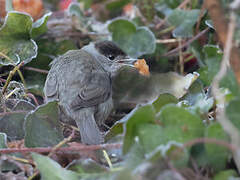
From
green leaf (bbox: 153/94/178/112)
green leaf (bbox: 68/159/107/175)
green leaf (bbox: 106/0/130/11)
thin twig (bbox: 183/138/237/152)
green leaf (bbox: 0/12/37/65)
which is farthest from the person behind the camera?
green leaf (bbox: 106/0/130/11)

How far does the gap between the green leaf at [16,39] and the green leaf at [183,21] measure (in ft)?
3.30

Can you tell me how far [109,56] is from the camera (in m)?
3.39

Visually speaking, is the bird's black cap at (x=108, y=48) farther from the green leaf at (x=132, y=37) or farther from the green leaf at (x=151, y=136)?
the green leaf at (x=151, y=136)

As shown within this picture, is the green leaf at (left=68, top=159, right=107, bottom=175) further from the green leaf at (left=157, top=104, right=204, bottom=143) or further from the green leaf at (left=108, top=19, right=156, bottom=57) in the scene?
the green leaf at (left=108, top=19, right=156, bottom=57)

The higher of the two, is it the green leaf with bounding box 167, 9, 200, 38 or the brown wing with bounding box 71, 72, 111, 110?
the green leaf with bounding box 167, 9, 200, 38

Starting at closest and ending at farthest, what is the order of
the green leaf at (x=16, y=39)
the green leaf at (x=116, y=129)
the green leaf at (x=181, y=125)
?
the green leaf at (x=181, y=125) < the green leaf at (x=116, y=129) < the green leaf at (x=16, y=39)

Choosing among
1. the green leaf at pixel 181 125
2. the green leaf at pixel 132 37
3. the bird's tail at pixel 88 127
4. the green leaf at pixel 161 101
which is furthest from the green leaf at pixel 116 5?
the green leaf at pixel 181 125

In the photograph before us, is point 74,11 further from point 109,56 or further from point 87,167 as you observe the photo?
point 87,167

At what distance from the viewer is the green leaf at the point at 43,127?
6.70ft

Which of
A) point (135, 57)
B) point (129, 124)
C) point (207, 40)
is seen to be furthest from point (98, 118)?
point (129, 124)

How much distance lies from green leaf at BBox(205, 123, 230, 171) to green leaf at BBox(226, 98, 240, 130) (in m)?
0.05

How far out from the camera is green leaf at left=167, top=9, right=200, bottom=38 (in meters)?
3.26

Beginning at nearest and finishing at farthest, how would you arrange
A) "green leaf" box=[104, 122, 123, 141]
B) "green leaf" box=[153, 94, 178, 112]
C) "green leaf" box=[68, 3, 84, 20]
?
"green leaf" box=[104, 122, 123, 141]
"green leaf" box=[153, 94, 178, 112]
"green leaf" box=[68, 3, 84, 20]

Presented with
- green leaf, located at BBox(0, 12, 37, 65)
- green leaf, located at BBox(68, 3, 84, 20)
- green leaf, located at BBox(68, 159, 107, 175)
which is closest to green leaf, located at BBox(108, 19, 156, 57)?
green leaf, located at BBox(68, 3, 84, 20)
